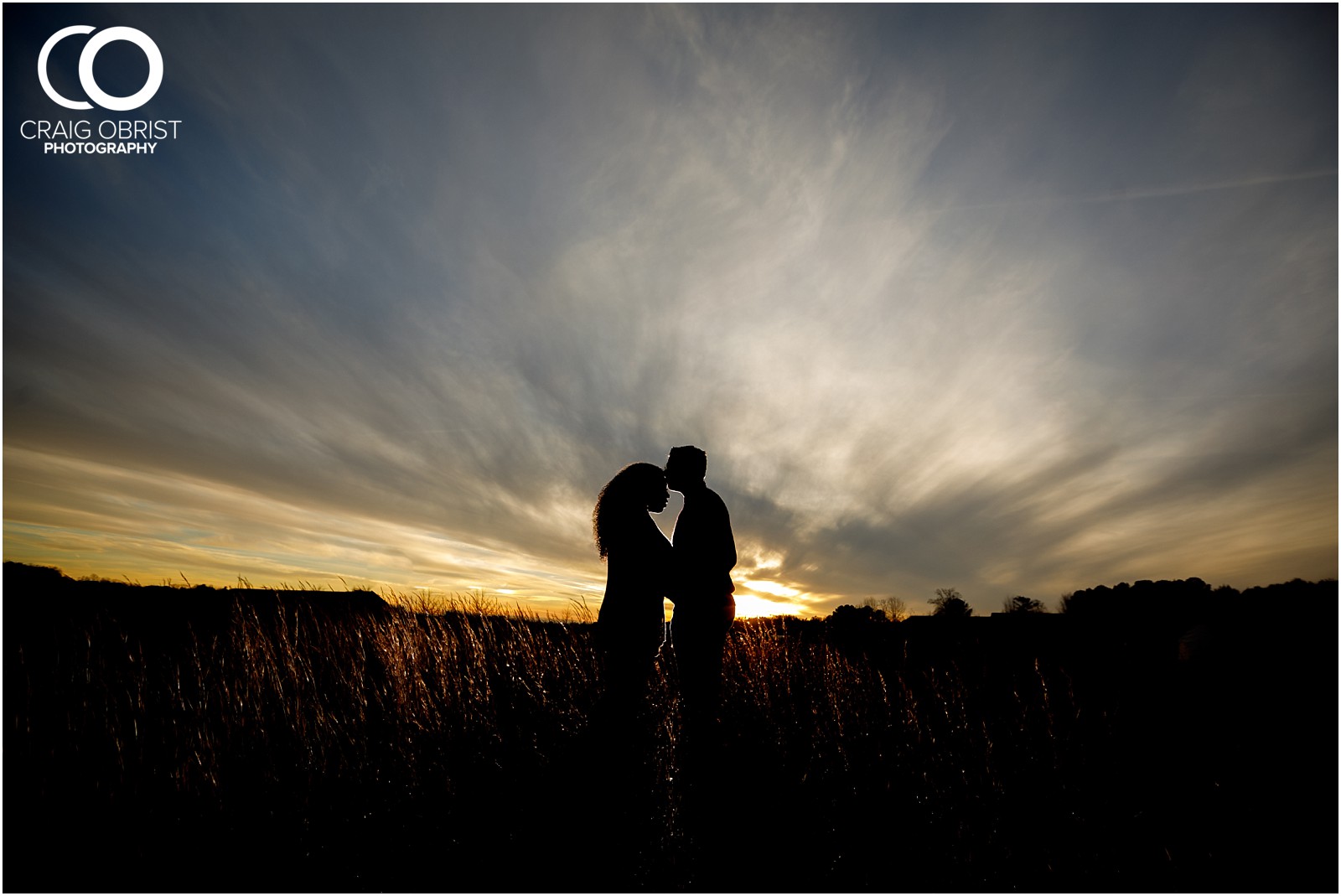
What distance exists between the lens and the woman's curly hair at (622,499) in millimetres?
3957

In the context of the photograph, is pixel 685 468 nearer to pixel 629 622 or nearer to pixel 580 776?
pixel 629 622

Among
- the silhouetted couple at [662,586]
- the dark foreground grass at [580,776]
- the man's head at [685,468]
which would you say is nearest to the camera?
the dark foreground grass at [580,776]

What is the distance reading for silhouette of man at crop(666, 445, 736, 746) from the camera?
3980mm

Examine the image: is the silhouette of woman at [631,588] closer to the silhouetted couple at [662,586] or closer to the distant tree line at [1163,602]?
the silhouetted couple at [662,586]

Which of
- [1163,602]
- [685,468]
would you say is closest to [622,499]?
[685,468]

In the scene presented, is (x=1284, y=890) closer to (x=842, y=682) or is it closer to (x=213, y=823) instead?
(x=842, y=682)

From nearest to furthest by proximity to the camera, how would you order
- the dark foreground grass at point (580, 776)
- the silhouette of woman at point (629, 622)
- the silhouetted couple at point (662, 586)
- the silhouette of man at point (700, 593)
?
1. the dark foreground grass at point (580, 776)
2. the silhouette of woman at point (629, 622)
3. the silhouetted couple at point (662, 586)
4. the silhouette of man at point (700, 593)

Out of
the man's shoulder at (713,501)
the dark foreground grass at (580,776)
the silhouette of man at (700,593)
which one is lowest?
the dark foreground grass at (580,776)

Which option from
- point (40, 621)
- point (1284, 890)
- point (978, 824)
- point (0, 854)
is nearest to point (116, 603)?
point (40, 621)

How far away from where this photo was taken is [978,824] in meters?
3.12

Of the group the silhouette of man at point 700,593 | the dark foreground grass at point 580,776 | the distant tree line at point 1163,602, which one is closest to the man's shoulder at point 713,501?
the silhouette of man at point 700,593

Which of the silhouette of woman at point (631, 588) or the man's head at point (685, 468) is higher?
the man's head at point (685, 468)

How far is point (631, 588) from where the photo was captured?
150 inches

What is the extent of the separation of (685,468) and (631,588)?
43.9 inches
